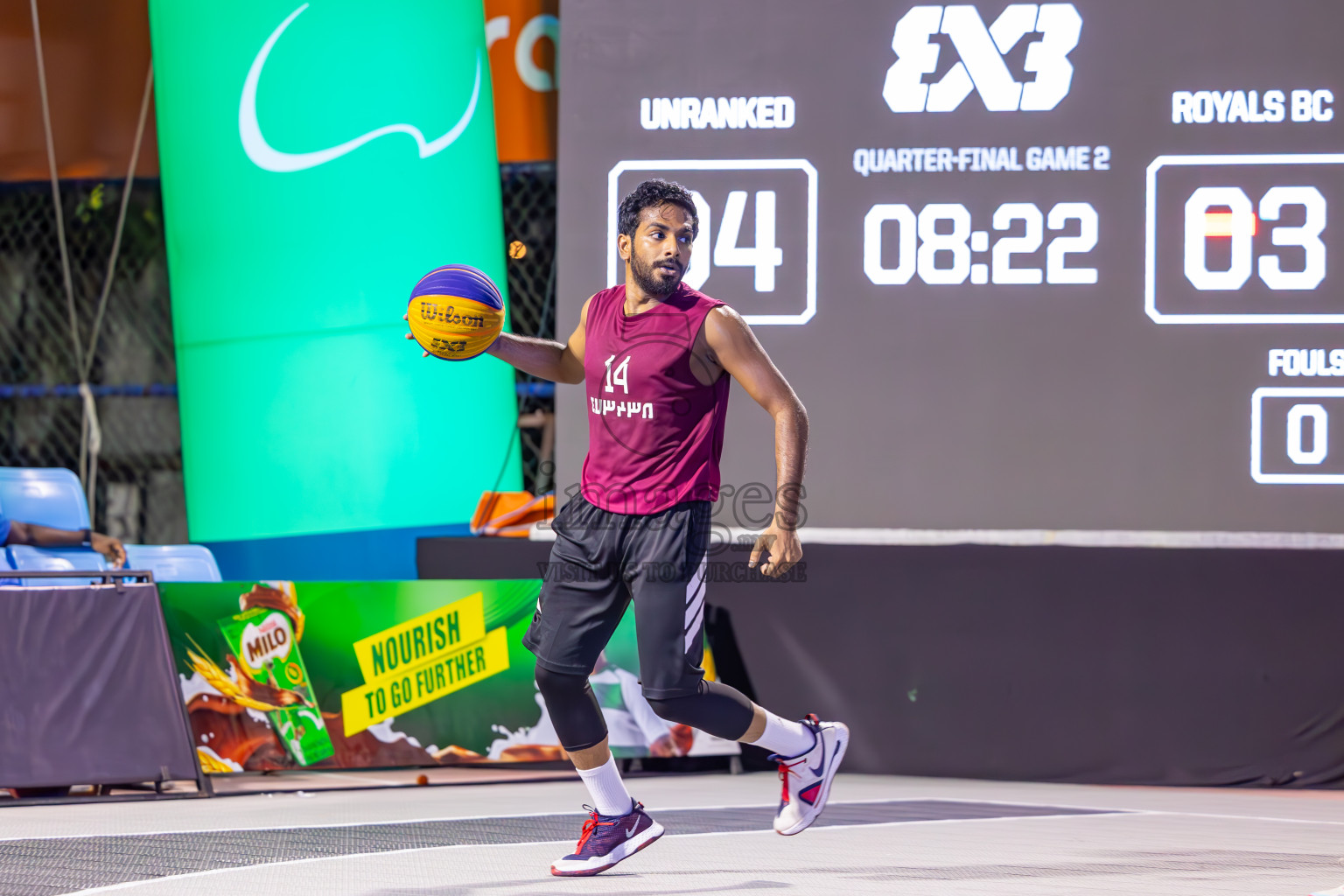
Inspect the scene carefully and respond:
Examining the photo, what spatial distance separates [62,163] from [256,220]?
1.83m

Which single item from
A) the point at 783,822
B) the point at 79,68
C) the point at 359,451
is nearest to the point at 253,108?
the point at 79,68

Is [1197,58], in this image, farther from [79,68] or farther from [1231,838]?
[79,68]

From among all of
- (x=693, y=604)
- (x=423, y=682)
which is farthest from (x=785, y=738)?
(x=423, y=682)

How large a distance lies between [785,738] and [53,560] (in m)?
4.45

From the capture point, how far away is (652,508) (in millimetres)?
3762

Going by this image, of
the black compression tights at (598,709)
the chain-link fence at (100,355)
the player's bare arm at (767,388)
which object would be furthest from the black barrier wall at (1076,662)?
the chain-link fence at (100,355)

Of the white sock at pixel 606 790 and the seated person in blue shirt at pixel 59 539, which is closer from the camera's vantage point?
the white sock at pixel 606 790

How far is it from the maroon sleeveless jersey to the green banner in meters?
4.64

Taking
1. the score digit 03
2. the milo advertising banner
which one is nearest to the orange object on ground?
the milo advertising banner

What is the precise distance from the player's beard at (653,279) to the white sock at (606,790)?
132 cm

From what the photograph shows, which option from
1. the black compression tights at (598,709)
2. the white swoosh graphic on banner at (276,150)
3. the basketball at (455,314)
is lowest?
the black compression tights at (598,709)

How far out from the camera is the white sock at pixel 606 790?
388cm

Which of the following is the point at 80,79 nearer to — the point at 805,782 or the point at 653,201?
the point at 653,201

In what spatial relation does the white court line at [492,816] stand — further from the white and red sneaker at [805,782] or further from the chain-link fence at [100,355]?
the chain-link fence at [100,355]
